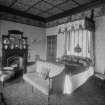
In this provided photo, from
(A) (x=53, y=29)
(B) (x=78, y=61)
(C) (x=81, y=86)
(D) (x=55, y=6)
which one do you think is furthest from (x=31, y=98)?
(A) (x=53, y=29)

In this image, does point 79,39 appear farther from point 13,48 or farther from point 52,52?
point 13,48

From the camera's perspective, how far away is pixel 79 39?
4.59 metres

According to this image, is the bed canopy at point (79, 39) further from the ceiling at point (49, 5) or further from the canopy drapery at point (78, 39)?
the ceiling at point (49, 5)

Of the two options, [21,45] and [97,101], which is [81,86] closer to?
[97,101]

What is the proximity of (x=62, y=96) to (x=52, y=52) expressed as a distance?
12.3 feet

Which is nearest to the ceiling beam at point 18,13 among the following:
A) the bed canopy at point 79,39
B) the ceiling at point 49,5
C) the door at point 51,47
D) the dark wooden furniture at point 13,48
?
the ceiling at point 49,5

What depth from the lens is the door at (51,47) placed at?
6.20m

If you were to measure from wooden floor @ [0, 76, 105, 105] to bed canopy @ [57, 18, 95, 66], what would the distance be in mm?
1236

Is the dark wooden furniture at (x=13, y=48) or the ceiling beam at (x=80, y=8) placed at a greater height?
the ceiling beam at (x=80, y=8)

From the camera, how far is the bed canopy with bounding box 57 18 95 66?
4.03 metres

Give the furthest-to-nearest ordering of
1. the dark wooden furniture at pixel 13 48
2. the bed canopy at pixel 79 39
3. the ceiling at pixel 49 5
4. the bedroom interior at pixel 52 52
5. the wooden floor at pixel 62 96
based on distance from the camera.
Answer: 1. the dark wooden furniture at pixel 13 48
2. the ceiling at pixel 49 5
3. the bed canopy at pixel 79 39
4. the bedroom interior at pixel 52 52
5. the wooden floor at pixel 62 96

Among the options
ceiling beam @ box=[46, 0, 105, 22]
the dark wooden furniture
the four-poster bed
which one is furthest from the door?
the dark wooden furniture

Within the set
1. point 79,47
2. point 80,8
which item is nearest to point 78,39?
point 79,47

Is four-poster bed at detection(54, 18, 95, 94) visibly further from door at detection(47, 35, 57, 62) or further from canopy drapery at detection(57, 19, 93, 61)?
door at detection(47, 35, 57, 62)
